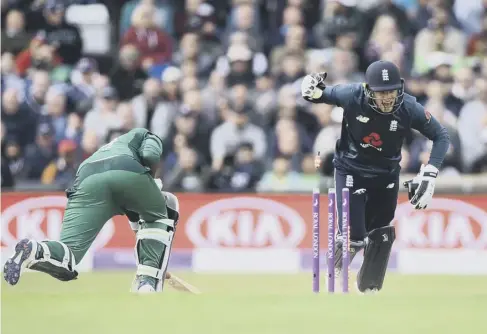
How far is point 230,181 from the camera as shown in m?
14.3

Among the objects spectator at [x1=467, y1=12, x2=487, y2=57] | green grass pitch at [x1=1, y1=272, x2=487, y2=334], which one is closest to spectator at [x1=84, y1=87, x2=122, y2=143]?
spectator at [x1=467, y1=12, x2=487, y2=57]

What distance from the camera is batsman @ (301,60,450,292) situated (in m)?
9.46

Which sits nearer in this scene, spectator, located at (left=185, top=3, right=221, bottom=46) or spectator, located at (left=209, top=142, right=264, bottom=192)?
spectator, located at (left=209, top=142, right=264, bottom=192)

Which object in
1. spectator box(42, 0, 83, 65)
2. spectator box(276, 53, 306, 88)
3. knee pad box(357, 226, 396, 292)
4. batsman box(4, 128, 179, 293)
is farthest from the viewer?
spectator box(42, 0, 83, 65)

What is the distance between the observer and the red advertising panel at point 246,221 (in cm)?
1379

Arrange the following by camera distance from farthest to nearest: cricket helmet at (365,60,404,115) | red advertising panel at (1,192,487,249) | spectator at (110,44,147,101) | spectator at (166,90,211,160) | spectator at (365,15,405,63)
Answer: spectator at (110,44,147,101)
spectator at (365,15,405,63)
spectator at (166,90,211,160)
red advertising panel at (1,192,487,249)
cricket helmet at (365,60,404,115)

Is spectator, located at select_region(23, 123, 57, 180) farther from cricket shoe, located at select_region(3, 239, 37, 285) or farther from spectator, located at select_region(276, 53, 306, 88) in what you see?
cricket shoe, located at select_region(3, 239, 37, 285)

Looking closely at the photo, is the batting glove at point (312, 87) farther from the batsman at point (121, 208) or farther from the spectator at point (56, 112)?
Answer: the spectator at point (56, 112)

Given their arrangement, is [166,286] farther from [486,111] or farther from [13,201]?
[486,111]

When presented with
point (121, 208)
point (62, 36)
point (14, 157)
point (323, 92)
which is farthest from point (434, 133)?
point (62, 36)

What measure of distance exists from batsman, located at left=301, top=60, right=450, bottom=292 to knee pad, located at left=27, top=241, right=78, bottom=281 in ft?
7.57

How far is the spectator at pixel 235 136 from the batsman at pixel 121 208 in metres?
5.37

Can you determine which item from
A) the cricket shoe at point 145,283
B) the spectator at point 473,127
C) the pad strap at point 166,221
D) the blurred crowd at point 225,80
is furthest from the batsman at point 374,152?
the spectator at point 473,127

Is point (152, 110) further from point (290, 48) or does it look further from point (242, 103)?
point (290, 48)
